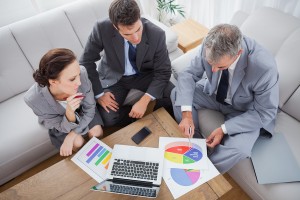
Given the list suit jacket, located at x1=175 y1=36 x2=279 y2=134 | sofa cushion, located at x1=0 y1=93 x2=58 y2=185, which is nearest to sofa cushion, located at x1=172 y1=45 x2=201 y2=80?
suit jacket, located at x1=175 y1=36 x2=279 y2=134

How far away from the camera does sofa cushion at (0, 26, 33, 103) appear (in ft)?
6.31

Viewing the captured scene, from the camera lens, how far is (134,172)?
1300 millimetres

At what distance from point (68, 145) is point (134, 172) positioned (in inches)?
18.3

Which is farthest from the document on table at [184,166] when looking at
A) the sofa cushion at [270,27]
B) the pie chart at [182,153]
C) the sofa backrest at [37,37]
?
the sofa backrest at [37,37]

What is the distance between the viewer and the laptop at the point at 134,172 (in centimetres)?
125

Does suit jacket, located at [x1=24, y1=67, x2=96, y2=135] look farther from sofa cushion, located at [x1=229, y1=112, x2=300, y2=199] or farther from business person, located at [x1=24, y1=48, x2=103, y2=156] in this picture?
sofa cushion, located at [x1=229, y1=112, x2=300, y2=199]

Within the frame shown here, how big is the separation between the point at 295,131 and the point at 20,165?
1976 millimetres

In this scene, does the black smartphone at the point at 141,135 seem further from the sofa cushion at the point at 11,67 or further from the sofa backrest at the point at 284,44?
the sofa cushion at the point at 11,67

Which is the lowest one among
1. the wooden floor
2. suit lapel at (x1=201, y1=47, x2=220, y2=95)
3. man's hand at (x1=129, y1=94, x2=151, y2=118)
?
the wooden floor

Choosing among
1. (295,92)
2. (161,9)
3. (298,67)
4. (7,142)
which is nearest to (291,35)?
(298,67)

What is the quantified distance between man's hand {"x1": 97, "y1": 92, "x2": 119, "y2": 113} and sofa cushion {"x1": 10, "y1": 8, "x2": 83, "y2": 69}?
23.8 inches

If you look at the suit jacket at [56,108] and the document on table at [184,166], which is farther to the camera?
the suit jacket at [56,108]

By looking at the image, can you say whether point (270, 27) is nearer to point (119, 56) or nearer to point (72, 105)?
point (119, 56)

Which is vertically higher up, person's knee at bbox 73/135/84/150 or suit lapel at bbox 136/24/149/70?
suit lapel at bbox 136/24/149/70
